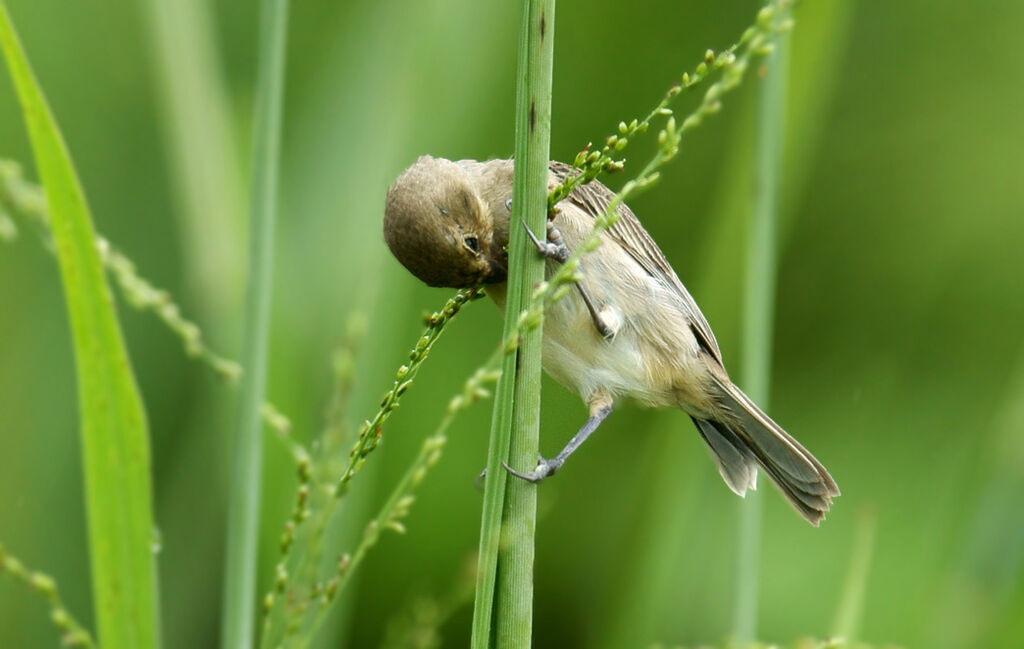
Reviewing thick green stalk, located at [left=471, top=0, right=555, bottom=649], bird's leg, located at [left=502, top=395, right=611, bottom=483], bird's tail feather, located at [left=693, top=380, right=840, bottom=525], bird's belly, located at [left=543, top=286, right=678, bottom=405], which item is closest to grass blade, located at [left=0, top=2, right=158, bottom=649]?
thick green stalk, located at [left=471, top=0, right=555, bottom=649]

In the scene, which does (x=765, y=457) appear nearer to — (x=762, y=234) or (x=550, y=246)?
(x=762, y=234)

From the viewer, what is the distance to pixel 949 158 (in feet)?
8.86

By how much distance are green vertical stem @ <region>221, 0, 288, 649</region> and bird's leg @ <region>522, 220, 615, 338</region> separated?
0.25 meters

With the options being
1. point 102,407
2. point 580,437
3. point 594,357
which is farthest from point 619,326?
point 102,407

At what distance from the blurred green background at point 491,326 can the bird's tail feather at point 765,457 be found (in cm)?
8

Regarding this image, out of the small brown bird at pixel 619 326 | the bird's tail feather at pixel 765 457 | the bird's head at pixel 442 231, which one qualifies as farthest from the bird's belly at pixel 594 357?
the bird's head at pixel 442 231

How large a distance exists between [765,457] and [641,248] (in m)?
0.41

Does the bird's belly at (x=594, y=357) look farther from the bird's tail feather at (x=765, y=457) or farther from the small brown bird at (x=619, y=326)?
the bird's tail feather at (x=765, y=457)

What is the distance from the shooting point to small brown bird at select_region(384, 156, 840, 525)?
1580mm

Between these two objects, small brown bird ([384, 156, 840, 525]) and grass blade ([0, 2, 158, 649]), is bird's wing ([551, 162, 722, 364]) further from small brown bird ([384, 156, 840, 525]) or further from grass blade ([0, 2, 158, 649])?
grass blade ([0, 2, 158, 649])

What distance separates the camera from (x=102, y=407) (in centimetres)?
94

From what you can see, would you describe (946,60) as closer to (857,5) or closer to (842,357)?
(857,5)

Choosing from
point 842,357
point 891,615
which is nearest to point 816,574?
point 891,615

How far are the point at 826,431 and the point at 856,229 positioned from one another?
1.70 ft
